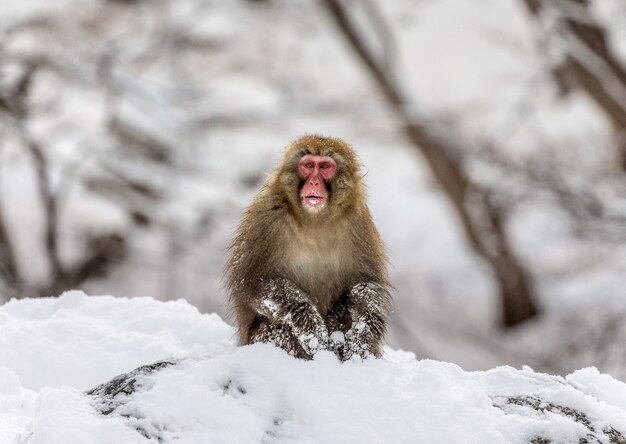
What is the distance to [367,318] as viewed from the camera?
13.8ft

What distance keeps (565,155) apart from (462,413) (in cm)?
864

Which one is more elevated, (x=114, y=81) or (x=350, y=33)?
(x=350, y=33)

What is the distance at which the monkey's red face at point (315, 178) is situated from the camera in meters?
4.22

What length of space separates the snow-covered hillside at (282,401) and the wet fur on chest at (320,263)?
528 mm

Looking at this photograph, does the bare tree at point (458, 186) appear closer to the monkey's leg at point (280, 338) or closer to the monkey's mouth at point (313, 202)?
the monkey's mouth at point (313, 202)

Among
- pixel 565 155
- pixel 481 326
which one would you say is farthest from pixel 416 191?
pixel 565 155

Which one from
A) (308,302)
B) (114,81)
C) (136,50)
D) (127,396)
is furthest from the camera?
(136,50)

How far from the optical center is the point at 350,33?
44.1 ft

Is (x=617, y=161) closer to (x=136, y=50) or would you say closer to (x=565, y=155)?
(x=565, y=155)

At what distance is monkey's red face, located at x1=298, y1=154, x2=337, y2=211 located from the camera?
422 cm

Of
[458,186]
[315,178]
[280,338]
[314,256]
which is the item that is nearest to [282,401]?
[280,338]

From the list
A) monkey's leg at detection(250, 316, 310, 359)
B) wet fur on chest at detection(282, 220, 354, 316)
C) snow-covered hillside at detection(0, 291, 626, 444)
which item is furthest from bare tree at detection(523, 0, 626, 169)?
monkey's leg at detection(250, 316, 310, 359)

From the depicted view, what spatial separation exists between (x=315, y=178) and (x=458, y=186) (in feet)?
28.7

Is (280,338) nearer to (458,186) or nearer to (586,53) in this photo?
(586,53)
